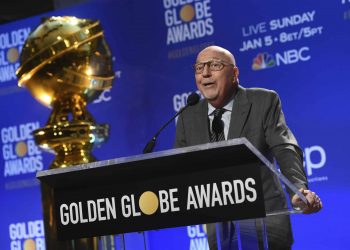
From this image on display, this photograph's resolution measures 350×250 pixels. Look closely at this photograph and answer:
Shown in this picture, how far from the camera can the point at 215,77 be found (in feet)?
9.48

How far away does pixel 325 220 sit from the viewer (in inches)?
183

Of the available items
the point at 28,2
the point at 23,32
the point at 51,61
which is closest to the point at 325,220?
the point at 51,61

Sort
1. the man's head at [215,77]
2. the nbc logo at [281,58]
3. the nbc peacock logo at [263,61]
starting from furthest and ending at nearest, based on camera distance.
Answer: the nbc peacock logo at [263,61] < the nbc logo at [281,58] < the man's head at [215,77]

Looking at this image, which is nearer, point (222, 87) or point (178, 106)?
point (222, 87)

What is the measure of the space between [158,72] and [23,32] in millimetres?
1305

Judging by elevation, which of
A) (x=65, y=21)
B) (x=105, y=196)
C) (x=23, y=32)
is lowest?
(x=105, y=196)

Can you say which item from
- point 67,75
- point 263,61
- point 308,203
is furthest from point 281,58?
point 308,203

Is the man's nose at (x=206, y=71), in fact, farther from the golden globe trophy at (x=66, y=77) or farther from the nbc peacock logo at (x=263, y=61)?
the nbc peacock logo at (x=263, y=61)

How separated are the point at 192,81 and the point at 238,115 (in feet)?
7.89

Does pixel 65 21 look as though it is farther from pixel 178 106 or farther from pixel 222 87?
pixel 222 87

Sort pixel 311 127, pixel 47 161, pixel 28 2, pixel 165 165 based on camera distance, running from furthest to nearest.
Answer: pixel 28 2 < pixel 47 161 < pixel 311 127 < pixel 165 165

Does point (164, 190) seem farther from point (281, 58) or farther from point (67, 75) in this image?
point (281, 58)

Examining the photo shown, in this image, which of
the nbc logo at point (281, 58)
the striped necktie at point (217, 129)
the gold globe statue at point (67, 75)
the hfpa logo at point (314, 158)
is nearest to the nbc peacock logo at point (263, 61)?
the nbc logo at point (281, 58)

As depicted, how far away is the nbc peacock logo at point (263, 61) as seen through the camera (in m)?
4.94
